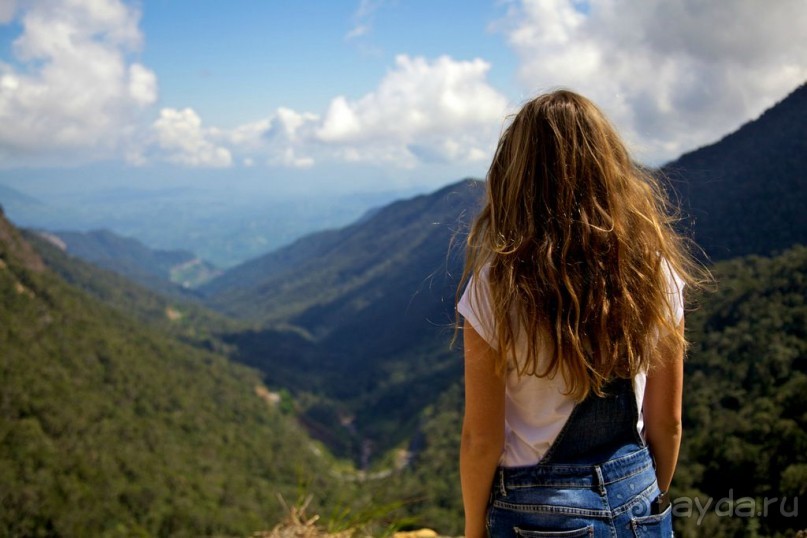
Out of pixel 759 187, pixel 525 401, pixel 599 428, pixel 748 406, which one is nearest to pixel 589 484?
pixel 599 428

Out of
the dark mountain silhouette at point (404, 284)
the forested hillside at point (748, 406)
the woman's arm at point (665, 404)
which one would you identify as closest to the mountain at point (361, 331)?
the dark mountain silhouette at point (404, 284)

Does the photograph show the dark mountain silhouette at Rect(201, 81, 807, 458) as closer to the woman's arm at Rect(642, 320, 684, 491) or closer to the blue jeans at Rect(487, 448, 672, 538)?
the blue jeans at Rect(487, 448, 672, 538)

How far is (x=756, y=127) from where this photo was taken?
4550 centimetres

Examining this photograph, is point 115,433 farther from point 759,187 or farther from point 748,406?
point 759,187

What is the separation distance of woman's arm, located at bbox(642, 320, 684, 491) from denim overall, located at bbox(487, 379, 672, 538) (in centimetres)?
16

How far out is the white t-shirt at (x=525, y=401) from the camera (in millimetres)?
1690

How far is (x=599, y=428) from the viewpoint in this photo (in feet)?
5.73

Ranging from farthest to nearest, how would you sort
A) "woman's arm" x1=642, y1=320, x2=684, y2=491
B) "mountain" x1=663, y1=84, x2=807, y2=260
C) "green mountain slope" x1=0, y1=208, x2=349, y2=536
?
"mountain" x1=663, y1=84, x2=807, y2=260, "green mountain slope" x1=0, y1=208, x2=349, y2=536, "woman's arm" x1=642, y1=320, x2=684, y2=491

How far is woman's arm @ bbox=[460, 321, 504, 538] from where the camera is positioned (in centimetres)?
169

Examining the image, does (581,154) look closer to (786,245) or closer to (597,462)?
(597,462)

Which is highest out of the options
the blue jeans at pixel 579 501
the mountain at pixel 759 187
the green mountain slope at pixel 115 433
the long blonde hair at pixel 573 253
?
the mountain at pixel 759 187

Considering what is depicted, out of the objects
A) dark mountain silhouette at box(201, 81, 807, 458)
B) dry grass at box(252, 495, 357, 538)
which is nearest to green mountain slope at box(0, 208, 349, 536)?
dark mountain silhouette at box(201, 81, 807, 458)

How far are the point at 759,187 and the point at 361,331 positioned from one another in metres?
93.4

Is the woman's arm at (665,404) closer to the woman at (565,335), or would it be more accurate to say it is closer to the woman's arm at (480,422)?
the woman at (565,335)
